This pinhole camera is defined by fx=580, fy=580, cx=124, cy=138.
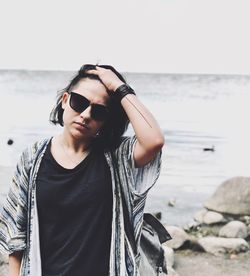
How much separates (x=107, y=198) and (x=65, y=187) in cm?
18

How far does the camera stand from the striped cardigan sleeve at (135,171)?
2404 mm

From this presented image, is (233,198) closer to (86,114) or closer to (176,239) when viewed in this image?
(176,239)

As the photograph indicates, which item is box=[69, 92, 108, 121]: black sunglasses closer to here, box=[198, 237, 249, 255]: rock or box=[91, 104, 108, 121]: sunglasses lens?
box=[91, 104, 108, 121]: sunglasses lens

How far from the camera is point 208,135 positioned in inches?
1111

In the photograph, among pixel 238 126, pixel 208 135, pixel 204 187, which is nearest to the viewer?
pixel 204 187

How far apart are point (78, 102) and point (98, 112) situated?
0.10 meters

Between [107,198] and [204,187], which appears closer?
[107,198]

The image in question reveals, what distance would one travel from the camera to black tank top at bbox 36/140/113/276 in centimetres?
238

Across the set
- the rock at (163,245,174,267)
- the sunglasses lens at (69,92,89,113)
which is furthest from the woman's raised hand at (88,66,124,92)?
the rock at (163,245,174,267)

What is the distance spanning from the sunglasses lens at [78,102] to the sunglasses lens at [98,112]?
0.03 metres

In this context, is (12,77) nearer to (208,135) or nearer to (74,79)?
(208,135)

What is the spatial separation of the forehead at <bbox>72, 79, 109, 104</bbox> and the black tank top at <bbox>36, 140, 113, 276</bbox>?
254 mm

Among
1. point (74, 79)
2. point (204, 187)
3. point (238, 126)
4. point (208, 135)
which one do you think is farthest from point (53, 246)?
point (238, 126)

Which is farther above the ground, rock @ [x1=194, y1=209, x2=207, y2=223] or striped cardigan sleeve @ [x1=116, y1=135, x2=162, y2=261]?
striped cardigan sleeve @ [x1=116, y1=135, x2=162, y2=261]
